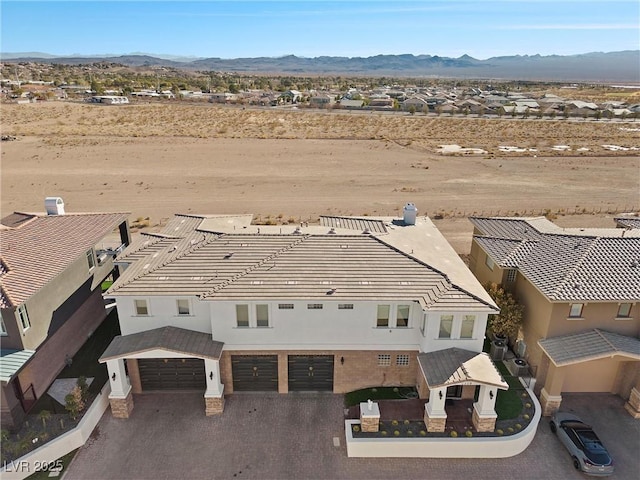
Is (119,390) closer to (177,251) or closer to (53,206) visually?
(177,251)

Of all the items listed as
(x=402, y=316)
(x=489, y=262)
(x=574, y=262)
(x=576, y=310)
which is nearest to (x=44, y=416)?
(x=402, y=316)

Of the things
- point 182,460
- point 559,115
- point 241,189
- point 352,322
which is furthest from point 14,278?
point 559,115

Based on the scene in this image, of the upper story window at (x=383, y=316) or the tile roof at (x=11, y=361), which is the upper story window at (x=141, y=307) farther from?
the upper story window at (x=383, y=316)

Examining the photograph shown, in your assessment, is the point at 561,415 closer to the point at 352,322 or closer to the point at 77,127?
the point at 352,322

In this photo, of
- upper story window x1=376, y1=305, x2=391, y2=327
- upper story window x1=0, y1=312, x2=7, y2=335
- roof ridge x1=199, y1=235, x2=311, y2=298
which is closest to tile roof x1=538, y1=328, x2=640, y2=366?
upper story window x1=376, y1=305, x2=391, y2=327

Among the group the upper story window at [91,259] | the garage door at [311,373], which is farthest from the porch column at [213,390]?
the upper story window at [91,259]

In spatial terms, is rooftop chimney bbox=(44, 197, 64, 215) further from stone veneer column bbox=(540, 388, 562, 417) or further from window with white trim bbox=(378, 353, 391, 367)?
stone veneer column bbox=(540, 388, 562, 417)
